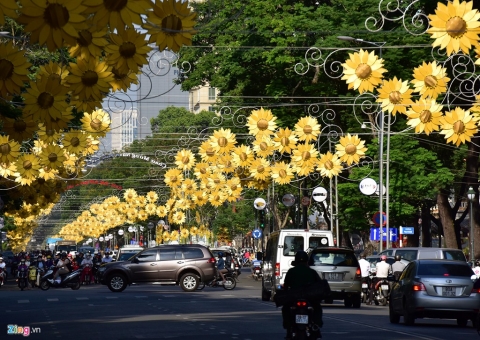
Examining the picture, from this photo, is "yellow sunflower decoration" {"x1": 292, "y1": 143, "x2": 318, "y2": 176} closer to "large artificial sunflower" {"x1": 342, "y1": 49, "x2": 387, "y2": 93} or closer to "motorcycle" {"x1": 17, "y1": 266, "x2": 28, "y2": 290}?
"large artificial sunflower" {"x1": 342, "y1": 49, "x2": 387, "y2": 93}

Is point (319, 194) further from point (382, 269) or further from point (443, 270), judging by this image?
point (443, 270)

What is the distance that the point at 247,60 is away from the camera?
4894 cm

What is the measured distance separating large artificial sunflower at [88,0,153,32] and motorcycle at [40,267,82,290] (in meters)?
46.0

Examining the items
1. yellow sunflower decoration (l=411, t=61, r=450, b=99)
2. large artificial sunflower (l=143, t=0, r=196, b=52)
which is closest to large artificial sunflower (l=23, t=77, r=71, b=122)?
large artificial sunflower (l=143, t=0, r=196, b=52)

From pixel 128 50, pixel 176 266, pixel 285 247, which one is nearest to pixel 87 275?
pixel 176 266

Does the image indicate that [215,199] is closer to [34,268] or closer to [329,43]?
[329,43]

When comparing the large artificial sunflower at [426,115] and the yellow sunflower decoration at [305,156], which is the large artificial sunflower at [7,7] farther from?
the yellow sunflower decoration at [305,156]

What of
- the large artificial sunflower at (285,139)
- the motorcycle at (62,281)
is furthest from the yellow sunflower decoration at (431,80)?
Result: the motorcycle at (62,281)

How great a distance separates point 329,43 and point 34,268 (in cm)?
2161

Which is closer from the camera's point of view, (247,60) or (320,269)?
(320,269)

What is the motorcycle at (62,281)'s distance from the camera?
53.7m

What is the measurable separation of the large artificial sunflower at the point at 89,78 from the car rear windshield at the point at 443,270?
15.4m

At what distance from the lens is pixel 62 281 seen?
5469 cm

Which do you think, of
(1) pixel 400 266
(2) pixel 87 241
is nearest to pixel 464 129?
(1) pixel 400 266
